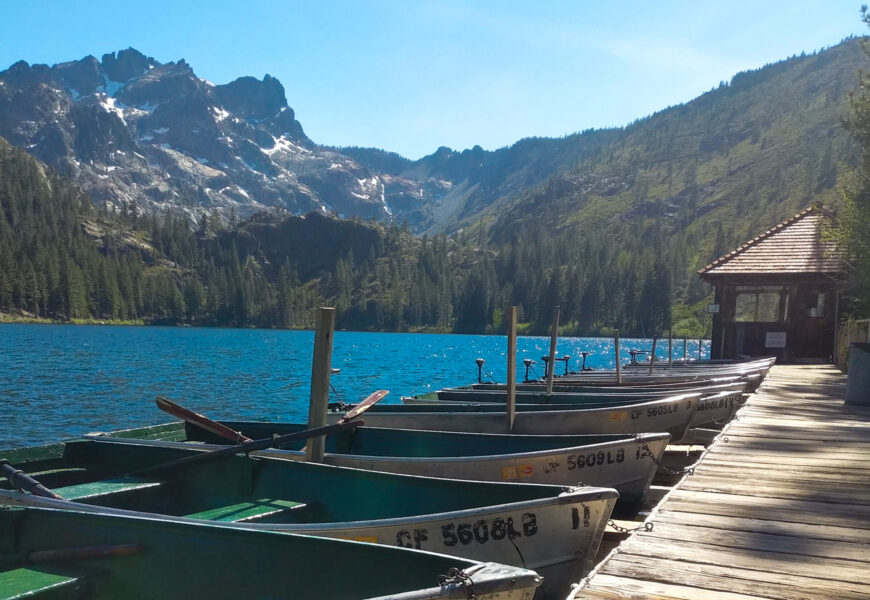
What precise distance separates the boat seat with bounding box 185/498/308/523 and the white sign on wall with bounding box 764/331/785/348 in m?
26.3

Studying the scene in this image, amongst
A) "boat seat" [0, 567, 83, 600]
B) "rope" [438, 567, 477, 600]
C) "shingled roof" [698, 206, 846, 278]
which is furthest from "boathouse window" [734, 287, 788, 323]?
"boat seat" [0, 567, 83, 600]

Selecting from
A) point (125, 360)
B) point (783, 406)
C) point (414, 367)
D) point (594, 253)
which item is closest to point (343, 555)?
point (783, 406)

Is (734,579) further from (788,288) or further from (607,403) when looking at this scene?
(788,288)

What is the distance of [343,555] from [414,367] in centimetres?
5821

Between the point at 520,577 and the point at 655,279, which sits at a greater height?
the point at 655,279

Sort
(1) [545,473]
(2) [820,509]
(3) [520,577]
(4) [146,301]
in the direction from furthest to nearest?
(4) [146,301] → (1) [545,473] → (2) [820,509] → (3) [520,577]

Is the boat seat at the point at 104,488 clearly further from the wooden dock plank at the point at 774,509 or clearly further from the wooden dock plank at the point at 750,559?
the wooden dock plank at the point at 774,509

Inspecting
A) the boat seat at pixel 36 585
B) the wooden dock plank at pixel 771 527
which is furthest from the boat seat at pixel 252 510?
the wooden dock plank at pixel 771 527

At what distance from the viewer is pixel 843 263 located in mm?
25781

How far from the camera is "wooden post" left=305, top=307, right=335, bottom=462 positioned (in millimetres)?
8266

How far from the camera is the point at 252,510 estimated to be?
761 centimetres

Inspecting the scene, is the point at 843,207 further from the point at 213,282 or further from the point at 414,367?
the point at 213,282

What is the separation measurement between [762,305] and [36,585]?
450ft

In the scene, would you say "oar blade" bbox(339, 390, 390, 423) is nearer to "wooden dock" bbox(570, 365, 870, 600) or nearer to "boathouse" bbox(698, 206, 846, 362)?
"wooden dock" bbox(570, 365, 870, 600)
